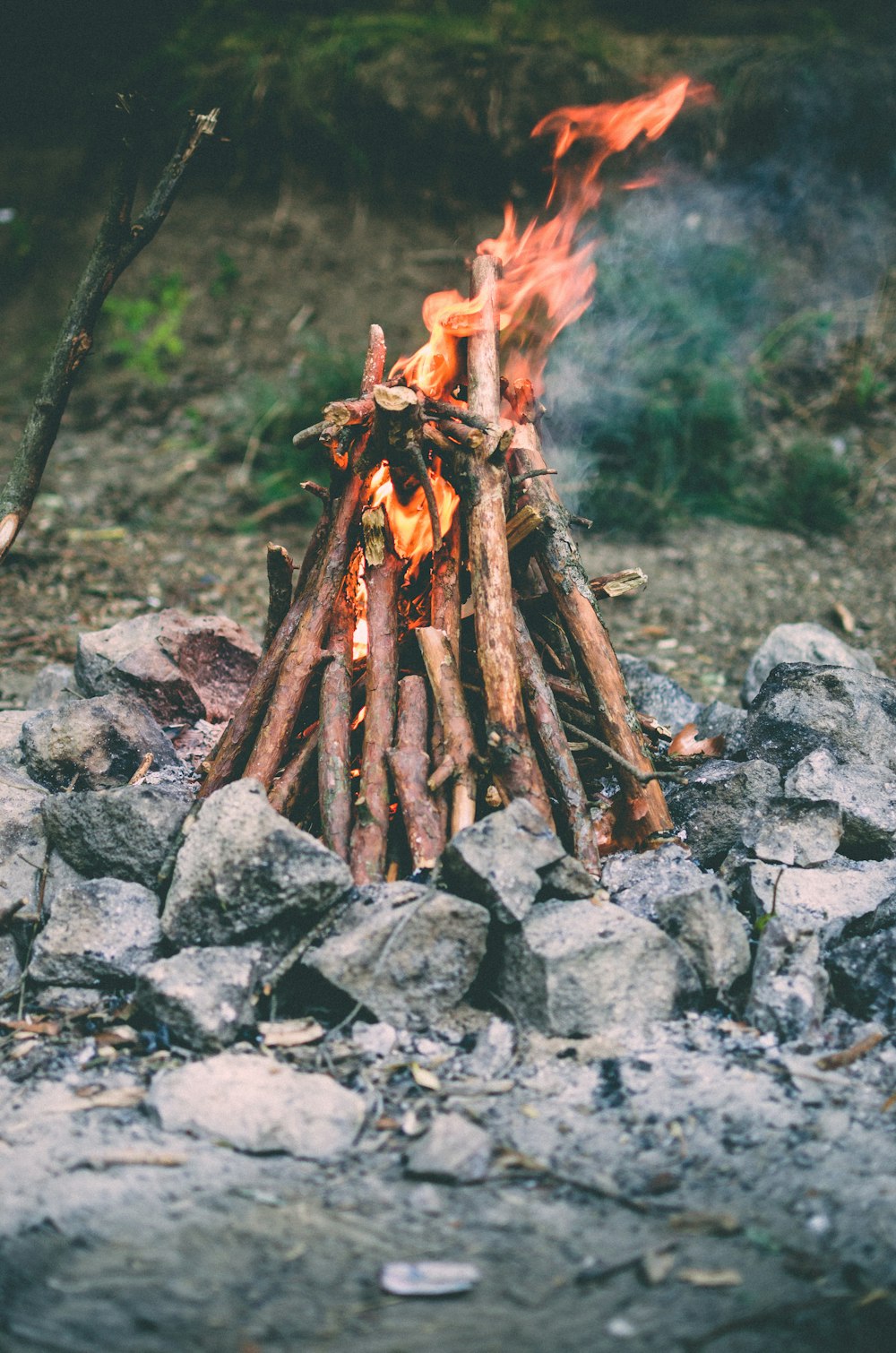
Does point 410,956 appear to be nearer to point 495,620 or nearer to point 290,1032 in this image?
point 290,1032

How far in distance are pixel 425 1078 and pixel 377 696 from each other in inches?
49.0

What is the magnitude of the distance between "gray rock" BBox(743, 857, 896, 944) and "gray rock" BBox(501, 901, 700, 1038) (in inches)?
16.4

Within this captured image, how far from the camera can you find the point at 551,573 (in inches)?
138

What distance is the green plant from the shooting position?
8.83m

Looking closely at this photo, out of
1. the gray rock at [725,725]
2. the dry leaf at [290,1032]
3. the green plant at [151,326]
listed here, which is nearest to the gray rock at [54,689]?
the dry leaf at [290,1032]

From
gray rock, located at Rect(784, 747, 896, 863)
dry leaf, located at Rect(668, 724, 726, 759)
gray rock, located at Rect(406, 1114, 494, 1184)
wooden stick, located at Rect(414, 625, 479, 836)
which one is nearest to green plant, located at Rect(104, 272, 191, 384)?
wooden stick, located at Rect(414, 625, 479, 836)

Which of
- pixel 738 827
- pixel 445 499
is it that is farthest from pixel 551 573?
pixel 738 827

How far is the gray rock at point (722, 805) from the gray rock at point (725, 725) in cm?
41

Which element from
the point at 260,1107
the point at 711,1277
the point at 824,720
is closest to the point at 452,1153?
the point at 260,1107

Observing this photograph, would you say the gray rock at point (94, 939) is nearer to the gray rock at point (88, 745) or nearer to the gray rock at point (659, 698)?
the gray rock at point (88, 745)

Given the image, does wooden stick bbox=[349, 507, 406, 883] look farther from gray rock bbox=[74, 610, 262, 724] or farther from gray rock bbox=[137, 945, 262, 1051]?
gray rock bbox=[74, 610, 262, 724]

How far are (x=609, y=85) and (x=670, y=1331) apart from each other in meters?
9.30

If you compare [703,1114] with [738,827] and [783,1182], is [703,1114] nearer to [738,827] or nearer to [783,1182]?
[783,1182]

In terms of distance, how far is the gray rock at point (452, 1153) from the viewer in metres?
2.12
